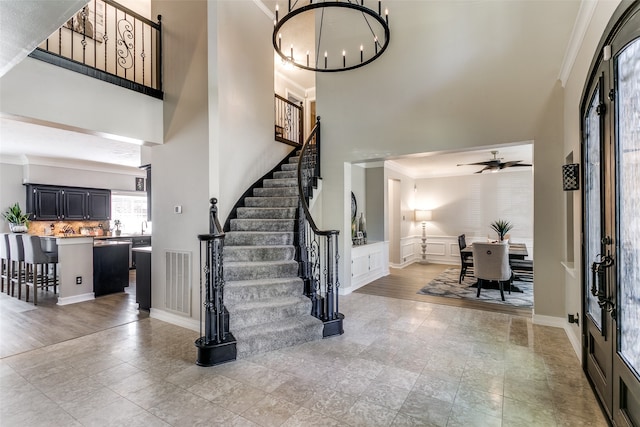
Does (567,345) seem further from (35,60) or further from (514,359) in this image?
(35,60)

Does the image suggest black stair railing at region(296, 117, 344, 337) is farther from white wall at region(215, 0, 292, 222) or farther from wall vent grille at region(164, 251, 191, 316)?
wall vent grille at region(164, 251, 191, 316)

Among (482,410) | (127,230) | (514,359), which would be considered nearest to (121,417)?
(482,410)

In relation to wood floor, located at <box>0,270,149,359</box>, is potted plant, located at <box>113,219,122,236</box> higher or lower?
higher

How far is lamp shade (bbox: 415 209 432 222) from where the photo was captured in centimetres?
893

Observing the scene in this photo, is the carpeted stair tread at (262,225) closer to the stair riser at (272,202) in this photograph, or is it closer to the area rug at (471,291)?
the stair riser at (272,202)

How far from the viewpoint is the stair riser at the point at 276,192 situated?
16.8ft

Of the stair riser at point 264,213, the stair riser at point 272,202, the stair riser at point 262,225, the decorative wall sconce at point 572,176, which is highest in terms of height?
the decorative wall sconce at point 572,176

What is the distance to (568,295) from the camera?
3533mm

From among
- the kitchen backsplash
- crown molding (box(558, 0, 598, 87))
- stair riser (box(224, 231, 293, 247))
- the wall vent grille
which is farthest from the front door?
the kitchen backsplash

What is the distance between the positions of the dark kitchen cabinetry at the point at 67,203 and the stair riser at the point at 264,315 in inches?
295

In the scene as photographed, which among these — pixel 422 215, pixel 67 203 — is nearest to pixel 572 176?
pixel 422 215

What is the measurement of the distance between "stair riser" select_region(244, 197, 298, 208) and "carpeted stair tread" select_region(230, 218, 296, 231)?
18.0 inches


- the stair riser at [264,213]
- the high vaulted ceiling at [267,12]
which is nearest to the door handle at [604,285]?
the high vaulted ceiling at [267,12]

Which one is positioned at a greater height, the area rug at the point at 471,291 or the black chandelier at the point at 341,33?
the black chandelier at the point at 341,33
